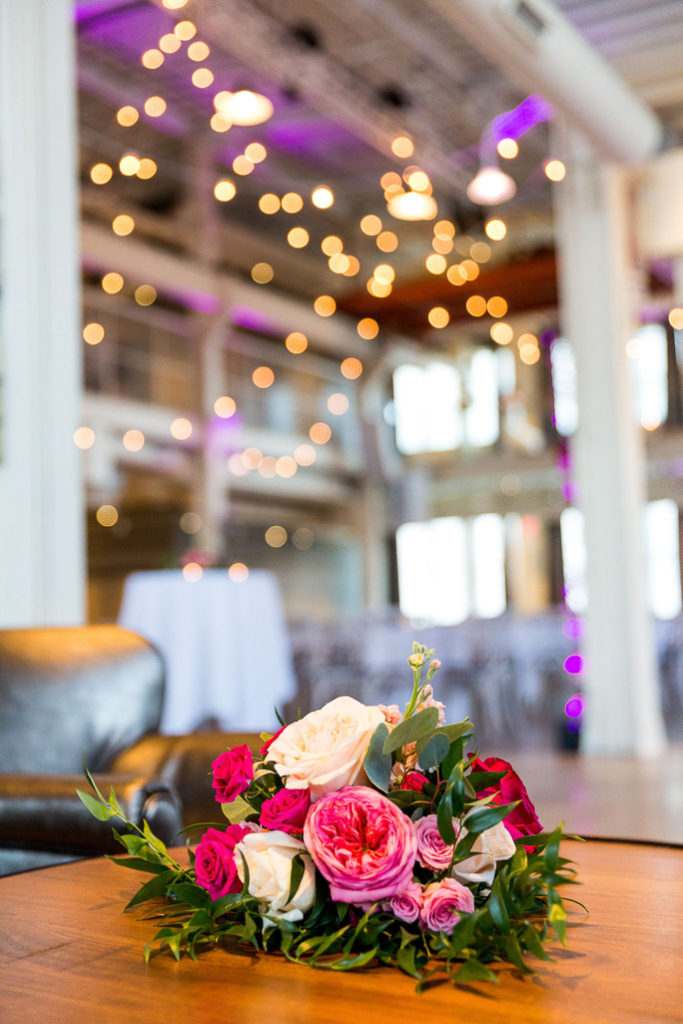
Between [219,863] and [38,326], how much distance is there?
2934 millimetres

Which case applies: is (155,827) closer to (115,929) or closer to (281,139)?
(115,929)

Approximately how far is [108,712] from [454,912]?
1735mm

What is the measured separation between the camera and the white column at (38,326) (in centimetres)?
353

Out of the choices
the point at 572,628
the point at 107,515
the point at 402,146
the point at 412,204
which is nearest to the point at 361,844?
the point at 412,204

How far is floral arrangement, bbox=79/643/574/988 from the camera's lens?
931 mm

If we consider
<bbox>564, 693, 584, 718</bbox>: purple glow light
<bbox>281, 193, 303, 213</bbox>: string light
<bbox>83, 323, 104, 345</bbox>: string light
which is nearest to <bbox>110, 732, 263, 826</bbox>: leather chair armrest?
<bbox>564, 693, 584, 718</bbox>: purple glow light

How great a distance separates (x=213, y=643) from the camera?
5.02 metres

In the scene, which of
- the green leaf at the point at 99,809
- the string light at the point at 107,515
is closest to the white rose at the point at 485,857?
the green leaf at the point at 99,809

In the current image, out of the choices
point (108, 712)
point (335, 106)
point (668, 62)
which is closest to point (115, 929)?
point (108, 712)

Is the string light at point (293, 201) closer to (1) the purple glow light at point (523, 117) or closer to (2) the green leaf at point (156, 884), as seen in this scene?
(1) the purple glow light at point (523, 117)

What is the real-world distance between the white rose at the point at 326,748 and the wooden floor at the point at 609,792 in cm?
A: 277

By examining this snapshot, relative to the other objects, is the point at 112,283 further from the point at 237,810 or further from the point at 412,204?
the point at 237,810

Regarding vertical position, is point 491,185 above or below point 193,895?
above

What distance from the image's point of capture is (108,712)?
2.54 metres
